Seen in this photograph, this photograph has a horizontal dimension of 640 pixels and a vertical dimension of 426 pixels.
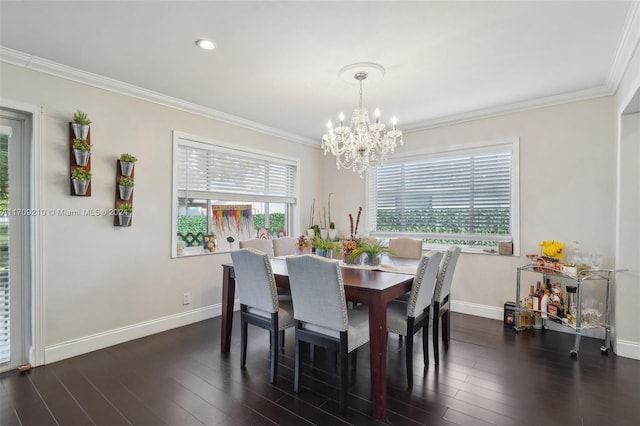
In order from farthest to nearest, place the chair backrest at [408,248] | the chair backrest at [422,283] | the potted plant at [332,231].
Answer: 1. the potted plant at [332,231]
2. the chair backrest at [408,248]
3. the chair backrest at [422,283]

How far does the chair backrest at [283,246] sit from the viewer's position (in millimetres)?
3787

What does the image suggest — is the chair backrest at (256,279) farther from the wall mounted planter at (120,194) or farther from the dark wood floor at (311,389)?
the wall mounted planter at (120,194)

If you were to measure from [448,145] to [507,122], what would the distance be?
70 cm

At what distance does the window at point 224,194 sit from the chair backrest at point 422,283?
261cm

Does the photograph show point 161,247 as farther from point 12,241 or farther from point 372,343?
point 372,343

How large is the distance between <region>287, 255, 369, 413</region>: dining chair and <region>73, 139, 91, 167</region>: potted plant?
209cm

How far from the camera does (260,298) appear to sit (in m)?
2.52

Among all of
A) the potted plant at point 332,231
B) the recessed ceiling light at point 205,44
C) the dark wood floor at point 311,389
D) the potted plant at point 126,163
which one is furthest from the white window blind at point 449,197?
the potted plant at point 126,163

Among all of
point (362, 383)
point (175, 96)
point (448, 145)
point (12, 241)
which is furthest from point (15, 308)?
point (448, 145)

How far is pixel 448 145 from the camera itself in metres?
4.24

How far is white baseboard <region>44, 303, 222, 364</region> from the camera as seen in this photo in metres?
2.76

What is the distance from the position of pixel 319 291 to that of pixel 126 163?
7.54 ft

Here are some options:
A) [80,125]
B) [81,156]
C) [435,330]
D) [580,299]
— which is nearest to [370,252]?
[435,330]

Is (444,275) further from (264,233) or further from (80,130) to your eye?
(80,130)
